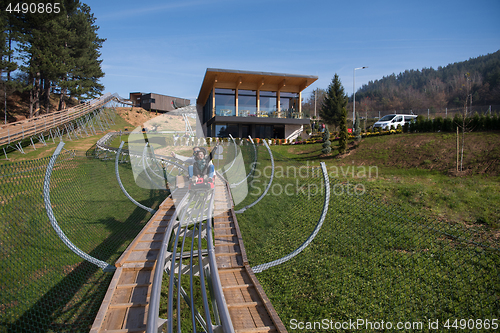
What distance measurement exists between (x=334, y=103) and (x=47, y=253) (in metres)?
37.5

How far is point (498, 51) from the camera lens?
8488 centimetres

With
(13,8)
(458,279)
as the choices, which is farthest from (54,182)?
(13,8)

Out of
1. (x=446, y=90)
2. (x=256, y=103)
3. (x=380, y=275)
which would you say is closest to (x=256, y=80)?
(x=256, y=103)

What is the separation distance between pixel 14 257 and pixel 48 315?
0.98m

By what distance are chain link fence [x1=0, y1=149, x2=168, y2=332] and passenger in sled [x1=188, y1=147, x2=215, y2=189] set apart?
2257 mm

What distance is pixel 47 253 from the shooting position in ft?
13.2

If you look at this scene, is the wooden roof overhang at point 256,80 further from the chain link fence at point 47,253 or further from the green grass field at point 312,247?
the chain link fence at point 47,253

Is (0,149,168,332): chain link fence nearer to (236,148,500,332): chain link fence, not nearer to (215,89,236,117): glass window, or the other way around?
(236,148,500,332): chain link fence

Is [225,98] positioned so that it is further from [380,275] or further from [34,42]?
[380,275]

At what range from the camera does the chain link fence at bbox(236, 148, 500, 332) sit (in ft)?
13.3

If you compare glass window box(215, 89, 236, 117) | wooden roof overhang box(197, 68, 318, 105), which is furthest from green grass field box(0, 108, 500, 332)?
glass window box(215, 89, 236, 117)

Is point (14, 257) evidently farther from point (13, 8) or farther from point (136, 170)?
point (13, 8)

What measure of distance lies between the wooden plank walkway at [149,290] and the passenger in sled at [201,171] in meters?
1.65

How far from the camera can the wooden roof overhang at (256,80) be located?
26.2 metres
